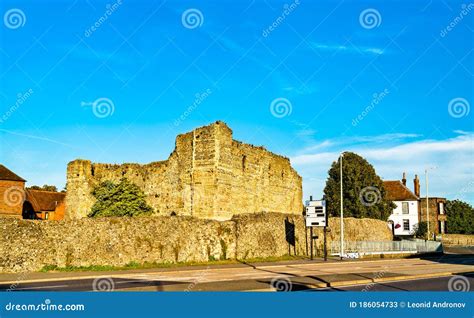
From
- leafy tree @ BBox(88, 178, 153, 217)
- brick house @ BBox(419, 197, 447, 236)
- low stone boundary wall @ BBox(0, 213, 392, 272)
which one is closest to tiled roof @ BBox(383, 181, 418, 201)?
brick house @ BBox(419, 197, 447, 236)

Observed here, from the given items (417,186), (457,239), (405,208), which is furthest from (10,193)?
(457,239)

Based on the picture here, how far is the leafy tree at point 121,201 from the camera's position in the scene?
44.0 meters

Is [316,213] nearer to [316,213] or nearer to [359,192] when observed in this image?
[316,213]

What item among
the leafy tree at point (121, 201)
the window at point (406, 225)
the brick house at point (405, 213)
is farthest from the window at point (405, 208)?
the leafy tree at point (121, 201)

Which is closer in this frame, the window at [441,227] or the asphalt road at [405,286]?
the asphalt road at [405,286]

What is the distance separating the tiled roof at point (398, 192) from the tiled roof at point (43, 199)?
4791 cm

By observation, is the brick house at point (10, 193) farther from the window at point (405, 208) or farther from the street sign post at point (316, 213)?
the window at point (405, 208)

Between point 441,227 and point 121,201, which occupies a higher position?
point 121,201

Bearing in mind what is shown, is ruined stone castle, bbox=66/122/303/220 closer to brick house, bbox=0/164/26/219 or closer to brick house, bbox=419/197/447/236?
brick house, bbox=0/164/26/219

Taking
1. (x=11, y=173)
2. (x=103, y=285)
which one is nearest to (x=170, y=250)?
(x=103, y=285)

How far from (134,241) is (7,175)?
1503 inches

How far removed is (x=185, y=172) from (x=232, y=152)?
403 centimetres

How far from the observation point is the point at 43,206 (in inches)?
2773

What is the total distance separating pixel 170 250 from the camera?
2830 centimetres
